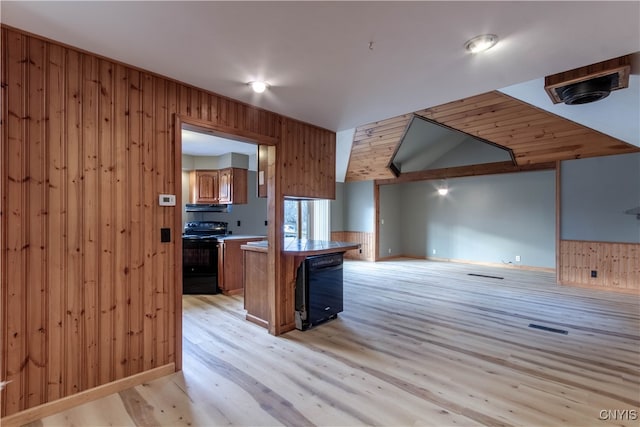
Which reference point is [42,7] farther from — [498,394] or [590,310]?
[590,310]

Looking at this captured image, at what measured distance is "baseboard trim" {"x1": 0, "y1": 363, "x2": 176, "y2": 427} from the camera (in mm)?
1863

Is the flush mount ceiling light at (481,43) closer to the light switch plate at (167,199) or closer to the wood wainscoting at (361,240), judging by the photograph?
the light switch plate at (167,199)

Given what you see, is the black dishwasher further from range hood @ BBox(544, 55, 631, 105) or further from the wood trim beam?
the wood trim beam

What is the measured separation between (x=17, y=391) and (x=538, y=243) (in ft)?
28.3

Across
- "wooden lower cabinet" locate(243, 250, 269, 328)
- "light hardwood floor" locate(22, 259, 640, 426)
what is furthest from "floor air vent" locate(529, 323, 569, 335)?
"wooden lower cabinet" locate(243, 250, 269, 328)

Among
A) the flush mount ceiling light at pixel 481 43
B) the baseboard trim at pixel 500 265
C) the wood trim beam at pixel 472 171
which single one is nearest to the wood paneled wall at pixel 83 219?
the flush mount ceiling light at pixel 481 43

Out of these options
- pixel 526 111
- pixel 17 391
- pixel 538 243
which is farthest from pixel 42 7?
pixel 538 243

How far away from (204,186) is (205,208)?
0.43 m

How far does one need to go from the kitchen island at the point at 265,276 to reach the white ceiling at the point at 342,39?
1.68 m

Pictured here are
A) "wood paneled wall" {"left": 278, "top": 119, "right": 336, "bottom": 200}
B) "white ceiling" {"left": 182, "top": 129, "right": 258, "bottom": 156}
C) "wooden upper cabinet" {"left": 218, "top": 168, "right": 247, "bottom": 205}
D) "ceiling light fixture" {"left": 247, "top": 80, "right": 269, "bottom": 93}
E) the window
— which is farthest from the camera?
the window

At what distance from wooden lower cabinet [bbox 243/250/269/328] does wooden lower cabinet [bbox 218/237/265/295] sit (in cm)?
134

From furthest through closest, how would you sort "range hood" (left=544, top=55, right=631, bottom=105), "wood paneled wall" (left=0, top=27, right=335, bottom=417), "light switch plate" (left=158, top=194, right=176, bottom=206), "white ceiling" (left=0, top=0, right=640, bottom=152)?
1. "range hood" (left=544, top=55, right=631, bottom=105)
2. "light switch plate" (left=158, top=194, right=176, bottom=206)
3. "wood paneled wall" (left=0, top=27, right=335, bottom=417)
4. "white ceiling" (left=0, top=0, right=640, bottom=152)

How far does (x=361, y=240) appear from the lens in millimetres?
8789

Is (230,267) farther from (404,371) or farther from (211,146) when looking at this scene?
(404,371)
